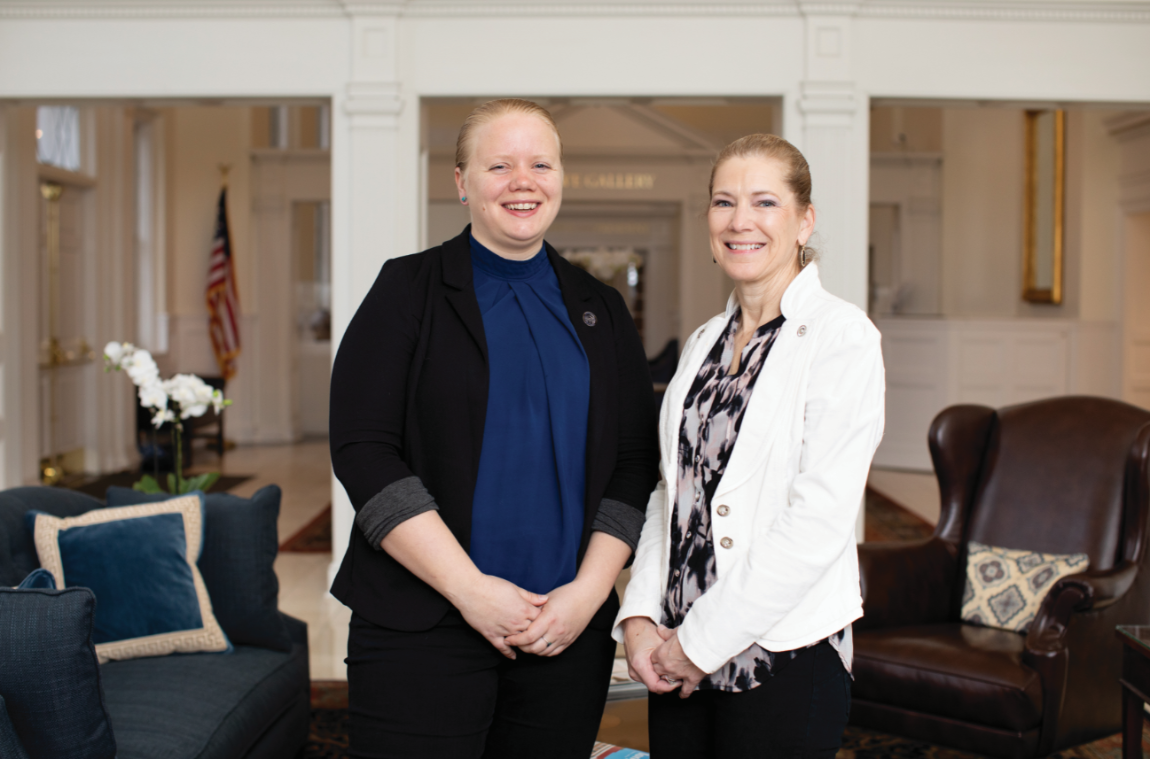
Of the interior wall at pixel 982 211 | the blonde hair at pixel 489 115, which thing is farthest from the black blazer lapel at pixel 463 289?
the interior wall at pixel 982 211

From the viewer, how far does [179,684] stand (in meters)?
2.31

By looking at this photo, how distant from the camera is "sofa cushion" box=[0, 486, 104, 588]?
2347mm

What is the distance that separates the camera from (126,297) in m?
8.38

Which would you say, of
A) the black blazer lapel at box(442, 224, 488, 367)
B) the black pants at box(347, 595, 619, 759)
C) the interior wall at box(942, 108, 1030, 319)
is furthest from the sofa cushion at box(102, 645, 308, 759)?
the interior wall at box(942, 108, 1030, 319)

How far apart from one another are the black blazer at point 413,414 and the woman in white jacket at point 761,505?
16cm

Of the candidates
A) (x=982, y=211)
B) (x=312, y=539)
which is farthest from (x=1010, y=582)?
(x=982, y=211)

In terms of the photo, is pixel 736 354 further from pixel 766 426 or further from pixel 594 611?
pixel 594 611

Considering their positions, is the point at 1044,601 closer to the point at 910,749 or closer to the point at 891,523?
the point at 910,749

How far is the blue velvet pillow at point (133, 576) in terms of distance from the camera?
95.6 inches

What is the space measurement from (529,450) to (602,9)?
337cm

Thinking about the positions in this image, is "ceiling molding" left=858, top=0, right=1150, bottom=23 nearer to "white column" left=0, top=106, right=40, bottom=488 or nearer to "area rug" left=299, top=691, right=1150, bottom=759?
"area rug" left=299, top=691, right=1150, bottom=759

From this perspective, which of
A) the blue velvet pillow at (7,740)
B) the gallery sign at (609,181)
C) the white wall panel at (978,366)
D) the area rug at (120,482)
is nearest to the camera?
the blue velvet pillow at (7,740)

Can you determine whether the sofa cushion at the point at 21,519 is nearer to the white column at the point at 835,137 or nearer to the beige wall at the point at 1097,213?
the white column at the point at 835,137

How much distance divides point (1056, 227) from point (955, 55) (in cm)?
499
